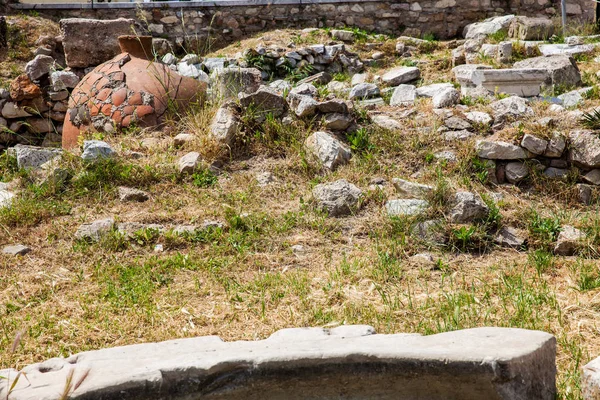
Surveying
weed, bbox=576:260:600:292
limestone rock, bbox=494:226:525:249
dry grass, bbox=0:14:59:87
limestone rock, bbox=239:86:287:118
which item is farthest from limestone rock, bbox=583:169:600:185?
dry grass, bbox=0:14:59:87

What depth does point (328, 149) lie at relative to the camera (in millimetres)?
5180

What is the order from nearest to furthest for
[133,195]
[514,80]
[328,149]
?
[133,195], [328,149], [514,80]

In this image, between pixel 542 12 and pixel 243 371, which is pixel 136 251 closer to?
pixel 243 371

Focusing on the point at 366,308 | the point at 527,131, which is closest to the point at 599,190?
the point at 527,131

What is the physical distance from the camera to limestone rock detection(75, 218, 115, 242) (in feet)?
13.9

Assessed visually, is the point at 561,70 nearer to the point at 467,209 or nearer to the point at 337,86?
the point at 337,86

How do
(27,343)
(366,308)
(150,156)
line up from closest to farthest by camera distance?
(27,343) < (366,308) < (150,156)

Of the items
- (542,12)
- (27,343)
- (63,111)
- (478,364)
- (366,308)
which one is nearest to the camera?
(478,364)

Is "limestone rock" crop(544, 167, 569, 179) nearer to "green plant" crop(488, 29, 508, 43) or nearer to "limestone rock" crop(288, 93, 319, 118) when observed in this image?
"limestone rock" crop(288, 93, 319, 118)

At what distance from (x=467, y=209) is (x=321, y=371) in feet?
8.19

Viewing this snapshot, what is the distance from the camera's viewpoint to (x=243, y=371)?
2119 millimetres

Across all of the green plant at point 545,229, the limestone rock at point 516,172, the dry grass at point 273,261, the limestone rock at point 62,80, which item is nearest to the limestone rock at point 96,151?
the dry grass at point 273,261

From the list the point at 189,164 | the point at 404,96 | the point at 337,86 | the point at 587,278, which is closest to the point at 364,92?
the point at 404,96

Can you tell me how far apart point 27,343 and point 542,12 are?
11351 millimetres
